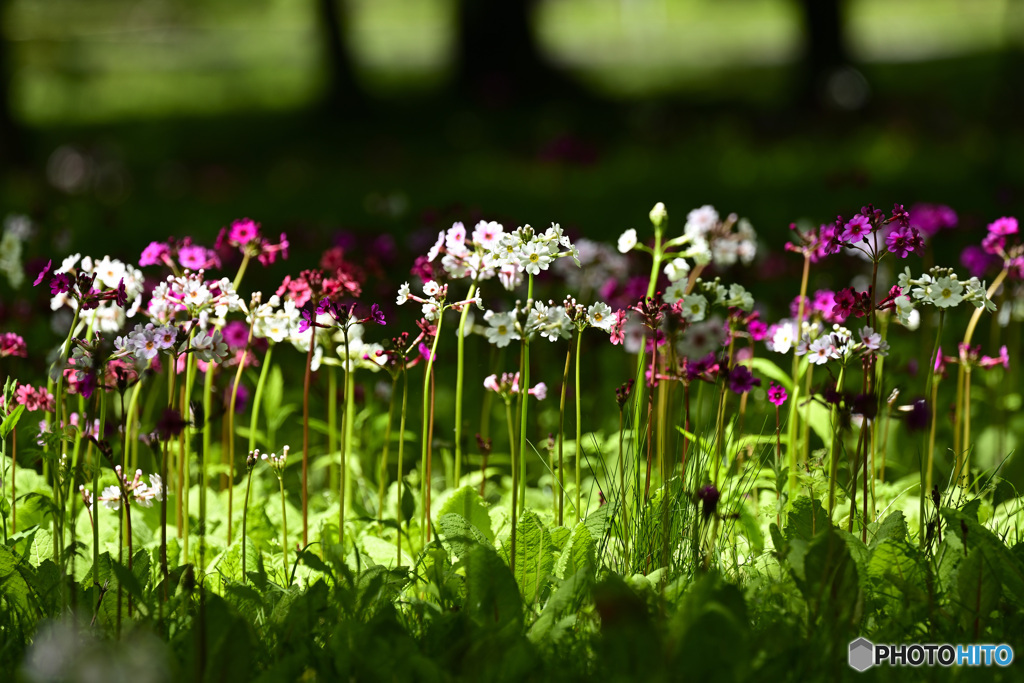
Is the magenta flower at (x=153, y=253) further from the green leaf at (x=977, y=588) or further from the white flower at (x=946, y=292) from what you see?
the green leaf at (x=977, y=588)

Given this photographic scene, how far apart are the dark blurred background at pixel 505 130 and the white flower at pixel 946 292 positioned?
133cm

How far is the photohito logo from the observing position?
2227mm

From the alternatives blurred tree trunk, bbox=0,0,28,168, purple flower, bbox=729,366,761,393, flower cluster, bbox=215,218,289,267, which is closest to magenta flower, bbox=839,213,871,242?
purple flower, bbox=729,366,761,393

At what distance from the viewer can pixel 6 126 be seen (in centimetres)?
1360

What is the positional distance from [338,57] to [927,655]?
1647cm

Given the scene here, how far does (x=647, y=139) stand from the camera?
14320 millimetres

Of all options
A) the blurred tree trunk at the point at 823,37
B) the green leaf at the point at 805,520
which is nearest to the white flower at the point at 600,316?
the green leaf at the point at 805,520

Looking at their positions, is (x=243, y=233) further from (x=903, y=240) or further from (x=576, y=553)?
(x=903, y=240)

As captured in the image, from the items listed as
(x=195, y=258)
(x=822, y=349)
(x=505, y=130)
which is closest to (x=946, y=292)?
(x=822, y=349)

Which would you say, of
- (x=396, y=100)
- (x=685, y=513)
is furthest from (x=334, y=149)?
(x=685, y=513)

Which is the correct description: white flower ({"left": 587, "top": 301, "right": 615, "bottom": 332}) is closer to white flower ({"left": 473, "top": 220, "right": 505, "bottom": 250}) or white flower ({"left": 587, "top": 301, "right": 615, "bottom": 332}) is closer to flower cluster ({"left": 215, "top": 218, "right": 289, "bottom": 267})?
white flower ({"left": 473, "top": 220, "right": 505, "bottom": 250})

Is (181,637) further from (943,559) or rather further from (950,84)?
(950,84)

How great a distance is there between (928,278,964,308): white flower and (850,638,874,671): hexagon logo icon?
74 cm

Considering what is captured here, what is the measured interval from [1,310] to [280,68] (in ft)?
84.7
